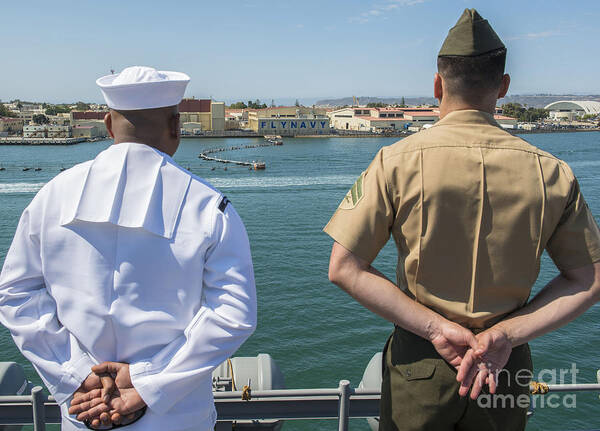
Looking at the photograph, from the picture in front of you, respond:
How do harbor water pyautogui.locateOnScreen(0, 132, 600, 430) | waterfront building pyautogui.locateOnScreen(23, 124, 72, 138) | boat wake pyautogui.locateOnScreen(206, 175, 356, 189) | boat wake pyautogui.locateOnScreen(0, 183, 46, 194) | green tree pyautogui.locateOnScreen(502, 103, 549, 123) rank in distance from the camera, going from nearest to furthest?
harbor water pyautogui.locateOnScreen(0, 132, 600, 430)
boat wake pyautogui.locateOnScreen(0, 183, 46, 194)
boat wake pyautogui.locateOnScreen(206, 175, 356, 189)
waterfront building pyautogui.locateOnScreen(23, 124, 72, 138)
green tree pyautogui.locateOnScreen(502, 103, 549, 123)

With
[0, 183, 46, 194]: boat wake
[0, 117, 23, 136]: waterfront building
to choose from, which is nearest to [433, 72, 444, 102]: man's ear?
[0, 183, 46, 194]: boat wake

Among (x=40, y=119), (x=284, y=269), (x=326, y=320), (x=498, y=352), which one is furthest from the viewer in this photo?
(x=40, y=119)

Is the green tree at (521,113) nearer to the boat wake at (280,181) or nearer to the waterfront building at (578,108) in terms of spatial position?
the waterfront building at (578,108)

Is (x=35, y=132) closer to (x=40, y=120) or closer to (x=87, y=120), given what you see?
(x=87, y=120)

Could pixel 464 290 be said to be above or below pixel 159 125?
below

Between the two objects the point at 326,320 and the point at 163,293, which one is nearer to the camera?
the point at 163,293

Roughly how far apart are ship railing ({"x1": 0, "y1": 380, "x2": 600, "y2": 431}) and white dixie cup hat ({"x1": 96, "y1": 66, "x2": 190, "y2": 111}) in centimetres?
91

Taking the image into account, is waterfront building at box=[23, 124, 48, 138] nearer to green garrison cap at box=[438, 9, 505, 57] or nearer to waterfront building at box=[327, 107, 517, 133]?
waterfront building at box=[327, 107, 517, 133]

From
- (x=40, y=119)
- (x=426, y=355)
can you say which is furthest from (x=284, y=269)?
(x=40, y=119)

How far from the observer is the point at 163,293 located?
951 millimetres

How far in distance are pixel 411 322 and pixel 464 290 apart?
116 mm

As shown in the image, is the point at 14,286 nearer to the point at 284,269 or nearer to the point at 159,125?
the point at 159,125

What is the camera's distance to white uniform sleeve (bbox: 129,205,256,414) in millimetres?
925

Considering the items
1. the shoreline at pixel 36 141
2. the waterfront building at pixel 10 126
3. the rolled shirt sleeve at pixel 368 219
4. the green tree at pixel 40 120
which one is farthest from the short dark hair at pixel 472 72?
the green tree at pixel 40 120
